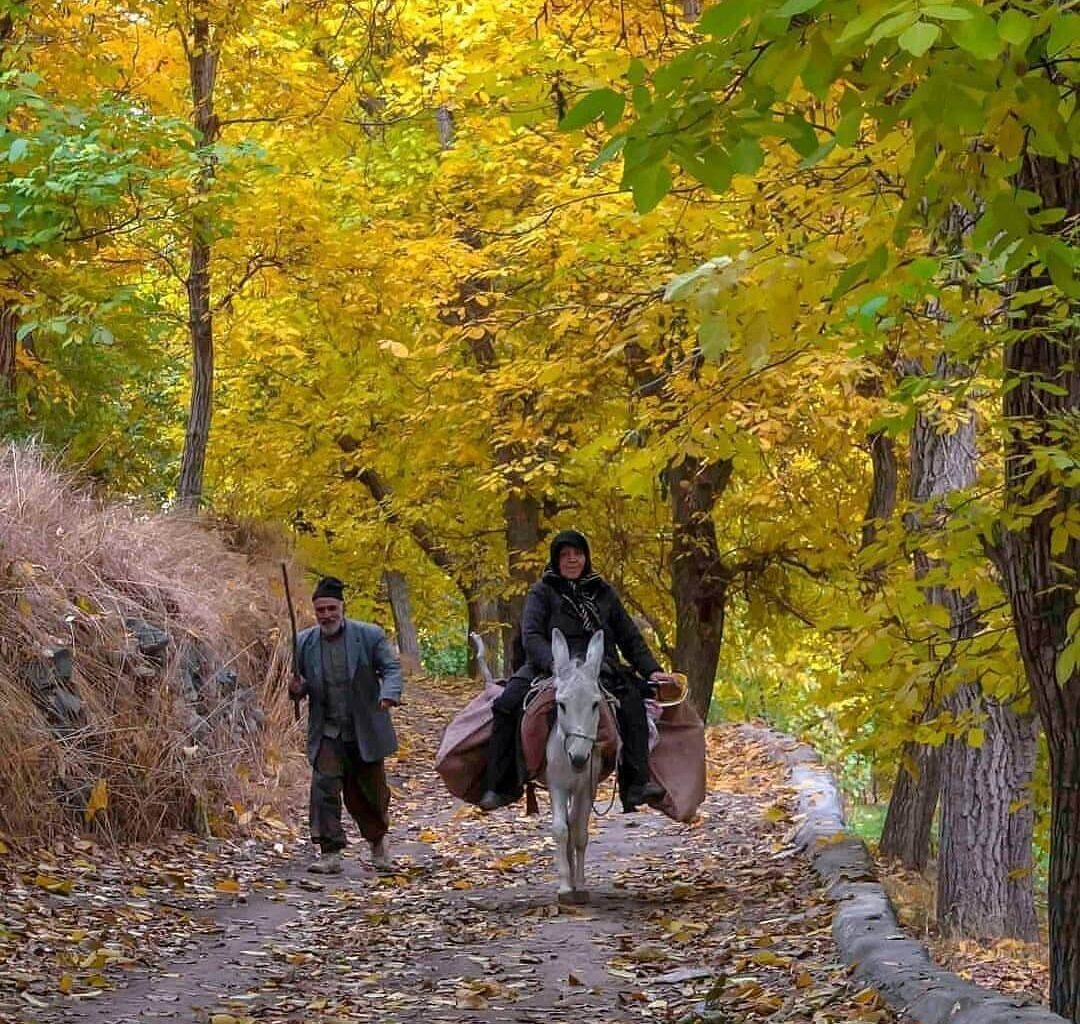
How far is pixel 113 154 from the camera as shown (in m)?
10.7

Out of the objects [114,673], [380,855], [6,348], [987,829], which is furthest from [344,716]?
[6,348]

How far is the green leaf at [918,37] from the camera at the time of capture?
2.54 meters

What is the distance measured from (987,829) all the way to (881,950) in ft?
18.0

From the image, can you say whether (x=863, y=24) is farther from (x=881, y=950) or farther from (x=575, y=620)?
(x=575, y=620)

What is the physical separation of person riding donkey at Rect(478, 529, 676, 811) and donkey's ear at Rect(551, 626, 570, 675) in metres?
0.38

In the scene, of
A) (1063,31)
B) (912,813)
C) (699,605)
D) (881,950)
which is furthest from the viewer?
(699,605)

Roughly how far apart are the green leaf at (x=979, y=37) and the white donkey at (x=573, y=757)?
7.01 meters

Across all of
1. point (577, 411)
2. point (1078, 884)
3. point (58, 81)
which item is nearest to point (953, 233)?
point (1078, 884)

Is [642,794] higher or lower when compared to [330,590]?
lower

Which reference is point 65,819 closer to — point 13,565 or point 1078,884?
point 13,565

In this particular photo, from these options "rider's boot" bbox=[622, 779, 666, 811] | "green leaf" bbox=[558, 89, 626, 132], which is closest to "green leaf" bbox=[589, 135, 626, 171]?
"green leaf" bbox=[558, 89, 626, 132]

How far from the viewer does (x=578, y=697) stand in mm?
9508

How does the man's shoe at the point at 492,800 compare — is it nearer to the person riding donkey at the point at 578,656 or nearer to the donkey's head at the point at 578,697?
the person riding donkey at the point at 578,656

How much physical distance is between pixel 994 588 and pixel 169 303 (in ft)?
58.8
